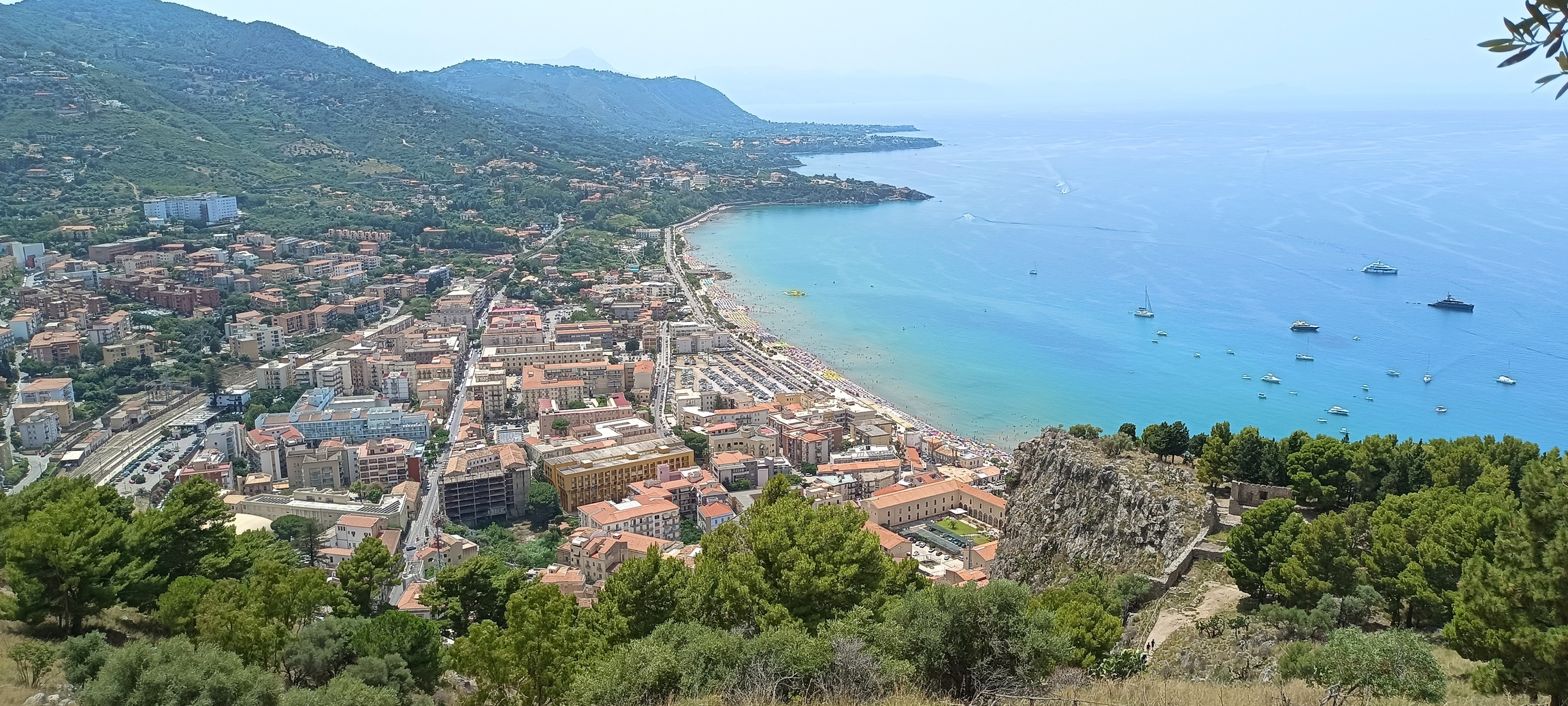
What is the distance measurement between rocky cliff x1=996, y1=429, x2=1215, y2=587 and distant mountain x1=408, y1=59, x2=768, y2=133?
8580 centimetres

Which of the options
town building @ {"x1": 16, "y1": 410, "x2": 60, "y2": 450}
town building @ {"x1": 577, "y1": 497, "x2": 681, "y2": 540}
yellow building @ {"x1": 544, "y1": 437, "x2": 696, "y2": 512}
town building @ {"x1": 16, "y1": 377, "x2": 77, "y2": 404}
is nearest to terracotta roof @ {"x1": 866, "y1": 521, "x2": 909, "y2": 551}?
town building @ {"x1": 577, "y1": 497, "x2": 681, "y2": 540}

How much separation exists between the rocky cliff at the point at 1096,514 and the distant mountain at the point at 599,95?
8580cm

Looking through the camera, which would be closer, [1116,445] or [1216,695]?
[1216,695]

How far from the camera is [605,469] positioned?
52.6 ft

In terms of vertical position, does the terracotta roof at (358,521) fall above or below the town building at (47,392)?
below

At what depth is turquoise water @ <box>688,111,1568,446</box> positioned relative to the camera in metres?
21.3

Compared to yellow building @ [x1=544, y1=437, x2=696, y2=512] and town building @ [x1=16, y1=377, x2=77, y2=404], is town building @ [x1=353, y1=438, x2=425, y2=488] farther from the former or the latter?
town building @ [x1=16, y1=377, x2=77, y2=404]

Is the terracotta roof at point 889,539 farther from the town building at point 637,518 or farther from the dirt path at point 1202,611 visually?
the dirt path at point 1202,611

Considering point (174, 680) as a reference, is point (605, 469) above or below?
below

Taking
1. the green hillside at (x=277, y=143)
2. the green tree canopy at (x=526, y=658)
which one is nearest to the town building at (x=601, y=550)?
the green tree canopy at (x=526, y=658)

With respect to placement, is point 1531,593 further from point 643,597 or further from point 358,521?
point 358,521

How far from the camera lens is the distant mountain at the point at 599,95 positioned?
97812mm

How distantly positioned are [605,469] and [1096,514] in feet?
29.5

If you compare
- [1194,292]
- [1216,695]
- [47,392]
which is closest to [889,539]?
[1216,695]
